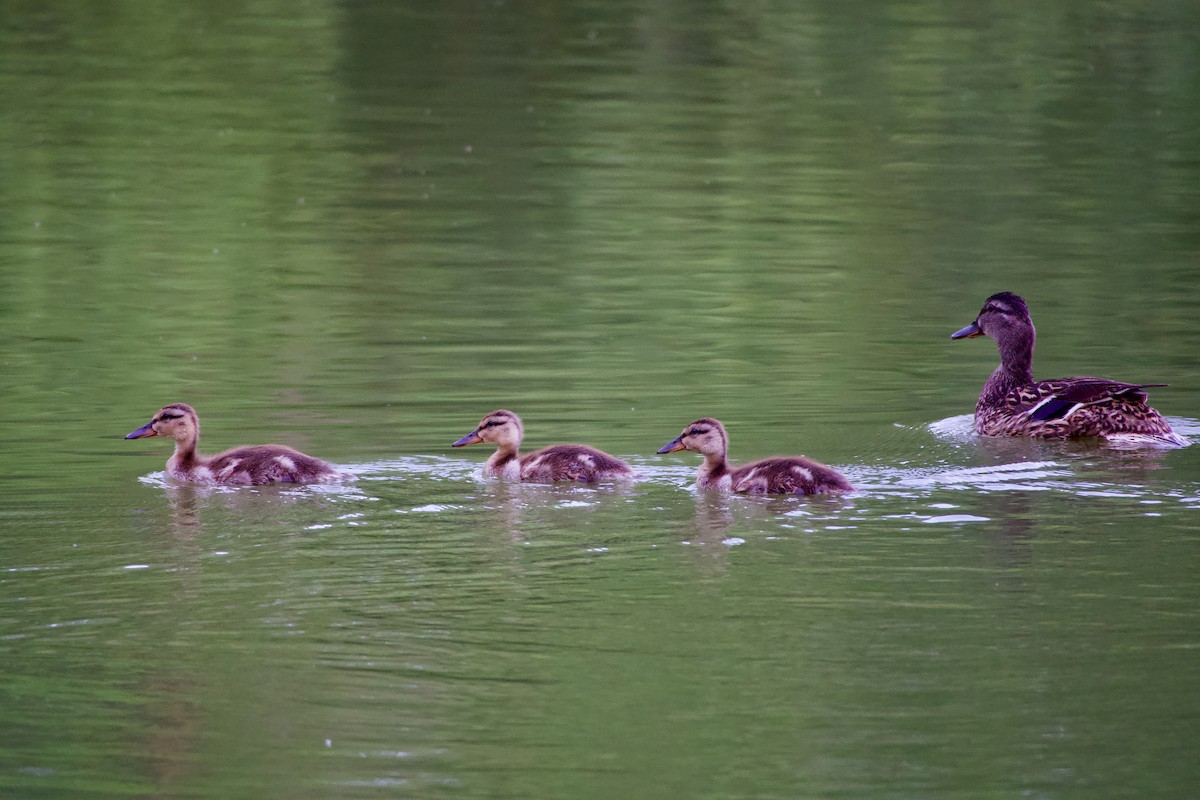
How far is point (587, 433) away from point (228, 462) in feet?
6.42

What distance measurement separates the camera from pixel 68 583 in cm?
763

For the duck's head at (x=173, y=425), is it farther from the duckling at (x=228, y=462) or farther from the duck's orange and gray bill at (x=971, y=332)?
the duck's orange and gray bill at (x=971, y=332)

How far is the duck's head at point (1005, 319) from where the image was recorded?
1220 cm

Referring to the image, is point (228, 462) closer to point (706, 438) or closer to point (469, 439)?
point (469, 439)

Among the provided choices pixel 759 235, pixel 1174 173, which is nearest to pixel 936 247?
pixel 759 235

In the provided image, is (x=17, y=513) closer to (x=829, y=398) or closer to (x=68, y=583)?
(x=68, y=583)

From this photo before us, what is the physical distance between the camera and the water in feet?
20.3

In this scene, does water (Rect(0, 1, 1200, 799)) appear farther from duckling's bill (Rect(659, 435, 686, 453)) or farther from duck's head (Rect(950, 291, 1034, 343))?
duck's head (Rect(950, 291, 1034, 343))

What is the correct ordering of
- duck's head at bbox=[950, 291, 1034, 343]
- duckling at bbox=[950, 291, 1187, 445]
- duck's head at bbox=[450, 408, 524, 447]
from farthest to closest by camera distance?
1. duck's head at bbox=[950, 291, 1034, 343]
2. duckling at bbox=[950, 291, 1187, 445]
3. duck's head at bbox=[450, 408, 524, 447]

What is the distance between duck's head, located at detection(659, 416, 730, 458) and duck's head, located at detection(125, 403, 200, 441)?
2.36 metres

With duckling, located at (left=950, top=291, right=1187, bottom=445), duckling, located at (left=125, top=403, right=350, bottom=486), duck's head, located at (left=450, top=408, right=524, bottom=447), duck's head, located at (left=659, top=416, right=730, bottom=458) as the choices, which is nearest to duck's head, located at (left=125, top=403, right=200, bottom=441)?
duckling, located at (left=125, top=403, right=350, bottom=486)

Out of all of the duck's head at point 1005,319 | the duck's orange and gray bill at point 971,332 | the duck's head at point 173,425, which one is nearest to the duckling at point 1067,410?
the duck's head at point 1005,319

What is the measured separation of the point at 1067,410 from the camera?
35.8 ft

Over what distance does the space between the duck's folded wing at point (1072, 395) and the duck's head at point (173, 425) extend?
4.25 metres
